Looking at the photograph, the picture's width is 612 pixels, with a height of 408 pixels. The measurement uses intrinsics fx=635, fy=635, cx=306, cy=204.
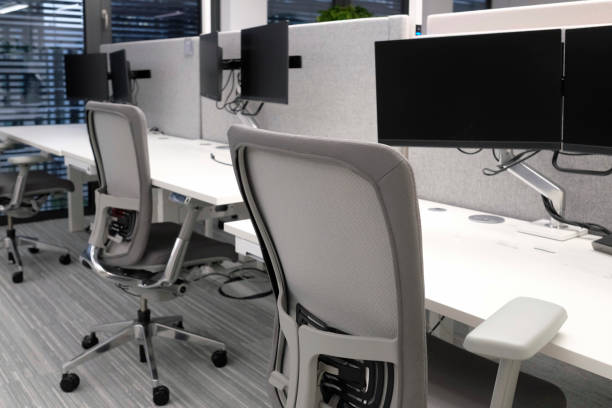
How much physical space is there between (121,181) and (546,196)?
49.0 inches

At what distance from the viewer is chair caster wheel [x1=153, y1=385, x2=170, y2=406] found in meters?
1.88

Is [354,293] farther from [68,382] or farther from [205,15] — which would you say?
[205,15]

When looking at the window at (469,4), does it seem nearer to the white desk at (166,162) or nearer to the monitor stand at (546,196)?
the white desk at (166,162)

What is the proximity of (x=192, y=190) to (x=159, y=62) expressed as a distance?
1.82 metres

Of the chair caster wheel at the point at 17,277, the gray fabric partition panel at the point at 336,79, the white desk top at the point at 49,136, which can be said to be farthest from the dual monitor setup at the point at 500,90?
the chair caster wheel at the point at 17,277

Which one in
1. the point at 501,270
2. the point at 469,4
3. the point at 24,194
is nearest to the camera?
the point at 501,270

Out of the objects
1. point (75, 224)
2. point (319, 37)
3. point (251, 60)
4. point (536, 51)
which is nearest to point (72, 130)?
point (75, 224)

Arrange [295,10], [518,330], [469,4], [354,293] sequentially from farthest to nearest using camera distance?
[469,4], [295,10], [354,293], [518,330]

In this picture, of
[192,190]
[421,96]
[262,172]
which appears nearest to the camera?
[262,172]

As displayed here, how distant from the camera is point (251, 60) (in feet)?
8.20

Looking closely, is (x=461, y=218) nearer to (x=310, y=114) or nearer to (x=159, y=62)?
(x=310, y=114)

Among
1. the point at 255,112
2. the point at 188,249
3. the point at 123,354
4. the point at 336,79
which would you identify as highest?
the point at 336,79

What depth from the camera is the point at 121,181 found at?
78.2 inches

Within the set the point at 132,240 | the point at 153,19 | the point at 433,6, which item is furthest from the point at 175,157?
the point at 433,6
